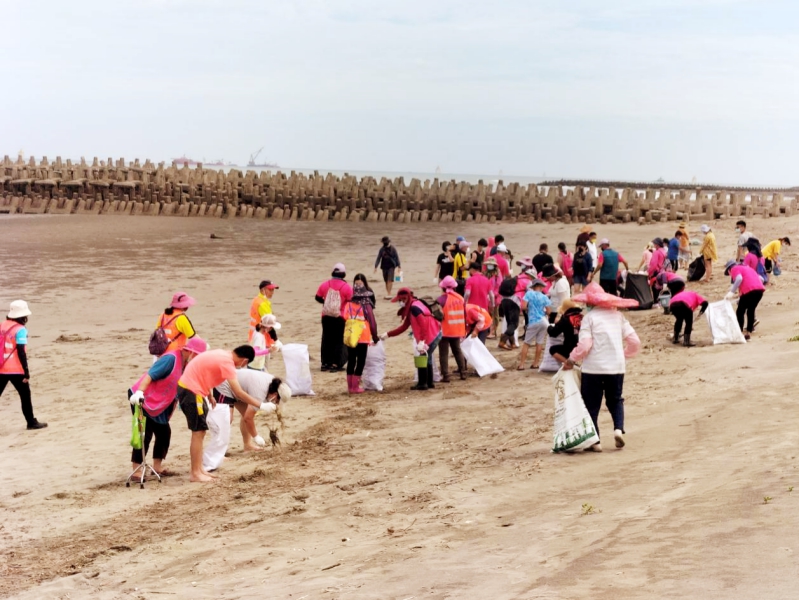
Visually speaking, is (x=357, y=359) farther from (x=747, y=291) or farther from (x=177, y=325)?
(x=747, y=291)

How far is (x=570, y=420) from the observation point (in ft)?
27.9

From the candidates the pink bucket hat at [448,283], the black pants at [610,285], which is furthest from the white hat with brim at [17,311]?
the black pants at [610,285]

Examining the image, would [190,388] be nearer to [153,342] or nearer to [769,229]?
[153,342]

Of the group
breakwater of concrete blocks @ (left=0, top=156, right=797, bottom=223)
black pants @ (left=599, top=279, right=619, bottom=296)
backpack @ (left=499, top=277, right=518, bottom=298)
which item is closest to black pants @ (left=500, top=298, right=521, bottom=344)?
backpack @ (left=499, top=277, right=518, bottom=298)

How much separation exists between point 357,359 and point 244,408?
2810mm

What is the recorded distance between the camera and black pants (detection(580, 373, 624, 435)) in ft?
28.1

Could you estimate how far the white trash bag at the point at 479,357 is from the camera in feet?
41.9

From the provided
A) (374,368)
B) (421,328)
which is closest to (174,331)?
(374,368)

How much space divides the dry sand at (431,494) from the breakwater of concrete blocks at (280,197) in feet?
83.4

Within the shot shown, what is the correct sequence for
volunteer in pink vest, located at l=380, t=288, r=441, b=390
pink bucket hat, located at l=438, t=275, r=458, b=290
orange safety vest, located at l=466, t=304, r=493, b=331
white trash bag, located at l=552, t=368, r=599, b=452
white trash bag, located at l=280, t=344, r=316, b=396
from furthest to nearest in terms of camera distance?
1. orange safety vest, located at l=466, t=304, r=493, b=331
2. pink bucket hat, located at l=438, t=275, r=458, b=290
3. volunteer in pink vest, located at l=380, t=288, r=441, b=390
4. white trash bag, located at l=280, t=344, r=316, b=396
5. white trash bag, located at l=552, t=368, r=599, b=452

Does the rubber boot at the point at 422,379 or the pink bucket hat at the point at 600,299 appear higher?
the pink bucket hat at the point at 600,299

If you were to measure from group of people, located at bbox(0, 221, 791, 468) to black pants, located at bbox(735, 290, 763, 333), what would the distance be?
2 cm

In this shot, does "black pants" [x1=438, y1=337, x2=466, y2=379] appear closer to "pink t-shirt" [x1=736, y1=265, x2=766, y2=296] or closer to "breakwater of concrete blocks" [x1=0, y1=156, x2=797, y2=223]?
"pink t-shirt" [x1=736, y1=265, x2=766, y2=296]

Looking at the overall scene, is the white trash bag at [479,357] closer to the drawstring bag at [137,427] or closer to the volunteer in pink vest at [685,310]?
the volunteer in pink vest at [685,310]
